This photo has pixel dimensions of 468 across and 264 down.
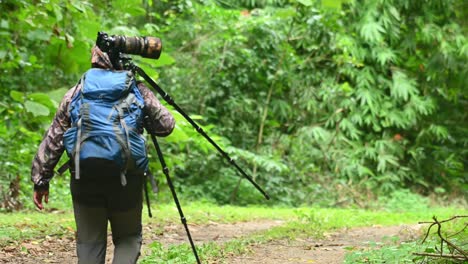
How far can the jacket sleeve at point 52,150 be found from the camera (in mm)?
3791

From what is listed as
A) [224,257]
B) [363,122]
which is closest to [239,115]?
[363,122]

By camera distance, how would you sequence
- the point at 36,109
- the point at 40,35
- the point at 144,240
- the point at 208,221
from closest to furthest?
the point at 36,109, the point at 144,240, the point at 40,35, the point at 208,221

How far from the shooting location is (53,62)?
326 inches

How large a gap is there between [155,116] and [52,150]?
63 centimetres

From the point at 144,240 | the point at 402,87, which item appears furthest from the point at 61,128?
the point at 402,87

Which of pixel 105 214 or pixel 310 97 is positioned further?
pixel 310 97

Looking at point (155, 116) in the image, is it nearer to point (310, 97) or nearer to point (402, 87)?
point (310, 97)

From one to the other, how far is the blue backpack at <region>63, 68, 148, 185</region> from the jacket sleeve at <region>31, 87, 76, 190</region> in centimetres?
14

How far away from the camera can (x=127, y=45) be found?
394 centimetres

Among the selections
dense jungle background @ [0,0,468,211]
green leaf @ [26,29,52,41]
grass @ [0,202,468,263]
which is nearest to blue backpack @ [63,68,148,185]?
grass @ [0,202,468,263]

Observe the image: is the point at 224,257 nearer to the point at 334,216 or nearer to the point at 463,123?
the point at 334,216

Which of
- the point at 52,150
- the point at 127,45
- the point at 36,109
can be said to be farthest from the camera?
the point at 36,109

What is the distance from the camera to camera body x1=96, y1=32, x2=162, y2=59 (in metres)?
3.87

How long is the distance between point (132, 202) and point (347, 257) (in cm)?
216
